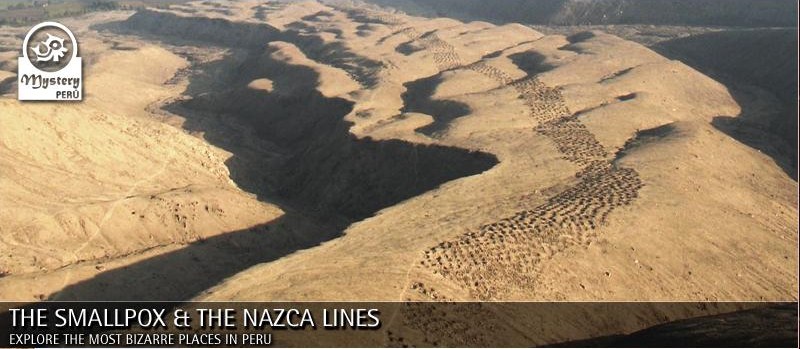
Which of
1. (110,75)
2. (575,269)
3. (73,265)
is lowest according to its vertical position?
(110,75)

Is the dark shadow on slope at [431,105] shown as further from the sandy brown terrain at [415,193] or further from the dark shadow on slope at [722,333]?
the dark shadow on slope at [722,333]

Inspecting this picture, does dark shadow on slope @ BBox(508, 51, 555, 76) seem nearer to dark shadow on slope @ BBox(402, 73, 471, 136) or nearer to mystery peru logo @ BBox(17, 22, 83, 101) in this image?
dark shadow on slope @ BBox(402, 73, 471, 136)

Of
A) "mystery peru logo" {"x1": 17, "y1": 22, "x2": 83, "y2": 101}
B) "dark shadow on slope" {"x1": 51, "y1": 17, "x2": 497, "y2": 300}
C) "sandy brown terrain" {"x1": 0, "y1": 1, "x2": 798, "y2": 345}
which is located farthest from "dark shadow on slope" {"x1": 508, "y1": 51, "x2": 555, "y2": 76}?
"mystery peru logo" {"x1": 17, "y1": 22, "x2": 83, "y2": 101}

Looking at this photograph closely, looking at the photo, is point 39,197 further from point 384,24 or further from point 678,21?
point 678,21

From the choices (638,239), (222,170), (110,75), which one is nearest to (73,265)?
(222,170)

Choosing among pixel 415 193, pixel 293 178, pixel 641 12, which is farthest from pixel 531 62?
pixel 641 12

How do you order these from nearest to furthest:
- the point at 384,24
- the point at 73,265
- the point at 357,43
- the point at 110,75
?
the point at 73,265 → the point at 110,75 → the point at 357,43 → the point at 384,24

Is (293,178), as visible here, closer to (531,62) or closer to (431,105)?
(431,105)
